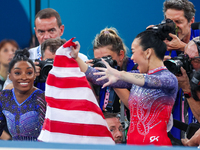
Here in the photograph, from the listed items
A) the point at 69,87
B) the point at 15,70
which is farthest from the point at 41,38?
the point at 69,87

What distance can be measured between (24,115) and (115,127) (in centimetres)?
70

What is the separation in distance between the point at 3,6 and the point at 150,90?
3072mm

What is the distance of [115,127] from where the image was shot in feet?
7.78

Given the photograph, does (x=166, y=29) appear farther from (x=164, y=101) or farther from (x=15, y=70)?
(x=15, y=70)

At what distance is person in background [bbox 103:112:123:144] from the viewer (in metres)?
2.34

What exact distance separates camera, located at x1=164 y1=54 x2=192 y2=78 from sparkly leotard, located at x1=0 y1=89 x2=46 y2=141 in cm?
96

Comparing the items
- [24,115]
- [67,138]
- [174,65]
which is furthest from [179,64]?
[24,115]

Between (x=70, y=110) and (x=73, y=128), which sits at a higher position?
(x=70, y=110)

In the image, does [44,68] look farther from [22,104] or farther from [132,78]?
[132,78]

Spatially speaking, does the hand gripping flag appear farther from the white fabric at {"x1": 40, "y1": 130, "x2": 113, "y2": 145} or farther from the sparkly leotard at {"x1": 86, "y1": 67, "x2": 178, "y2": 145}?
the sparkly leotard at {"x1": 86, "y1": 67, "x2": 178, "y2": 145}

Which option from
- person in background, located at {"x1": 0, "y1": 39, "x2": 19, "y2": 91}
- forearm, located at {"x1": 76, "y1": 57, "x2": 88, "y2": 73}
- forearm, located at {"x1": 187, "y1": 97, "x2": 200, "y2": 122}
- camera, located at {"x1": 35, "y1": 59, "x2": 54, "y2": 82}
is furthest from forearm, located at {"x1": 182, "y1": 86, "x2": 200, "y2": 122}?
person in background, located at {"x1": 0, "y1": 39, "x2": 19, "y2": 91}

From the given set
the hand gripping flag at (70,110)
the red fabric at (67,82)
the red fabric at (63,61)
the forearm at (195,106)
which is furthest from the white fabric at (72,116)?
the forearm at (195,106)

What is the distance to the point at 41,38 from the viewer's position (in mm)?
2910

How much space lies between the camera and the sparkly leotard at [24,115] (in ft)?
7.29
